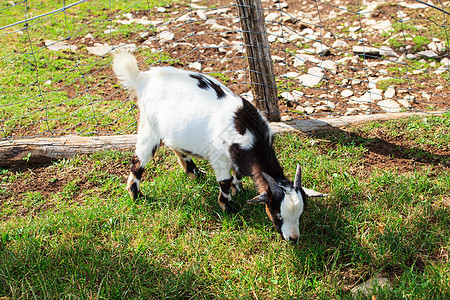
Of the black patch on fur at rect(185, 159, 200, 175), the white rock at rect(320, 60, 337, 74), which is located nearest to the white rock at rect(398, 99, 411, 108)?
the white rock at rect(320, 60, 337, 74)

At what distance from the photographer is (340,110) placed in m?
5.02

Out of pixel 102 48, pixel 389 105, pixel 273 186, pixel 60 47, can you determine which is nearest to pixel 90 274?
pixel 273 186

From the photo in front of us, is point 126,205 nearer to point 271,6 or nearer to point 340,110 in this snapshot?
point 340,110

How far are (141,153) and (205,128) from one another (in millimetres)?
723

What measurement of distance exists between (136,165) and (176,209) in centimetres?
58

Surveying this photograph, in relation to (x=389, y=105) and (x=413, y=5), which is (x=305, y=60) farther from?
(x=413, y=5)

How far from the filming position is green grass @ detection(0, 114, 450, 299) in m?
2.93

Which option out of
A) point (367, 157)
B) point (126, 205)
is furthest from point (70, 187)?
point (367, 157)

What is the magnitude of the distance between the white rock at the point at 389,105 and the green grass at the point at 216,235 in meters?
0.74

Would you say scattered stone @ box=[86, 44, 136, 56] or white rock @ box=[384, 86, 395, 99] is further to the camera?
scattered stone @ box=[86, 44, 136, 56]

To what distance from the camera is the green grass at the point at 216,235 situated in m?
2.93

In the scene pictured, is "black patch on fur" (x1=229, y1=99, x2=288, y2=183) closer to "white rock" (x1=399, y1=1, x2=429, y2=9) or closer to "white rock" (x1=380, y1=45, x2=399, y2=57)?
"white rock" (x1=380, y1=45, x2=399, y2=57)

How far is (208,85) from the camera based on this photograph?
11.8ft

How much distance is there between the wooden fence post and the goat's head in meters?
1.66
